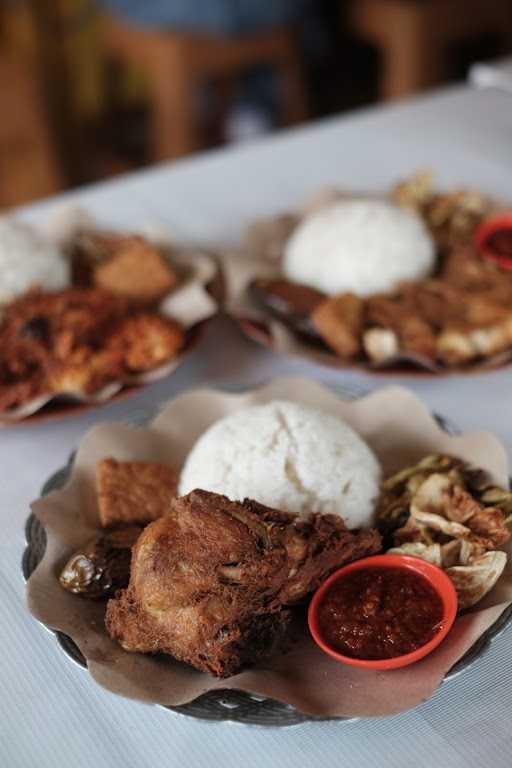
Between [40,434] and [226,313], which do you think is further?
[226,313]

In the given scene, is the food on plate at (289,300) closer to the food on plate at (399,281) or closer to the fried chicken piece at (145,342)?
the food on plate at (399,281)

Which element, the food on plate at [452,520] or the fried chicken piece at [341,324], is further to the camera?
the fried chicken piece at [341,324]

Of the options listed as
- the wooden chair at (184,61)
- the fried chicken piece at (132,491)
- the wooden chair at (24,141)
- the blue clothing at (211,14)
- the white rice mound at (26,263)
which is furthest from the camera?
the wooden chair at (184,61)

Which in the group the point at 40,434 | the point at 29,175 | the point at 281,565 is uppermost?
the point at 281,565

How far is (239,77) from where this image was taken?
5758 millimetres

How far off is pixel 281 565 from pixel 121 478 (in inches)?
17.3

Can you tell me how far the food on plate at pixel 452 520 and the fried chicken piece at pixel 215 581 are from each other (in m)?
0.20

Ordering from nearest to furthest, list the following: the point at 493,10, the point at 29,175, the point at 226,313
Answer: the point at 226,313
the point at 29,175
the point at 493,10

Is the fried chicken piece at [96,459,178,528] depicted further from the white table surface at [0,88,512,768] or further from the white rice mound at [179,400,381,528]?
the white table surface at [0,88,512,768]

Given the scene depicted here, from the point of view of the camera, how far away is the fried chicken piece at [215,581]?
1.28 m

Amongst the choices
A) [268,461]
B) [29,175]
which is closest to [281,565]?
[268,461]

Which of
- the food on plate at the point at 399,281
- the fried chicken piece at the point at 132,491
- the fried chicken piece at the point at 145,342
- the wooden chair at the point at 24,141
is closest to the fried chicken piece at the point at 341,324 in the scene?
the food on plate at the point at 399,281

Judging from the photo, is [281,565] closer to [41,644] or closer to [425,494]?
[425,494]

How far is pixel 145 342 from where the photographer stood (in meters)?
2.06
